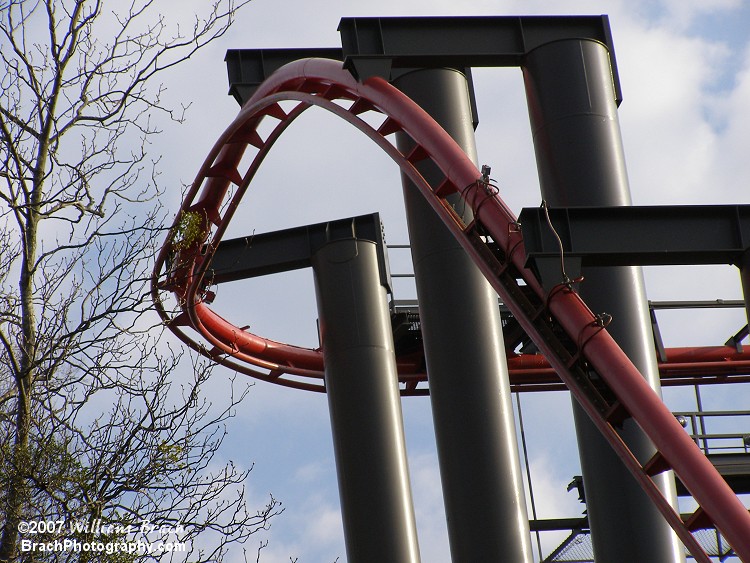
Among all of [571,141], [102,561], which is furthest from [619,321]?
[102,561]

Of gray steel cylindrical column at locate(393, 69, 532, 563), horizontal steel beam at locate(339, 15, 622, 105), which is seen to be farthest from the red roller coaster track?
gray steel cylindrical column at locate(393, 69, 532, 563)

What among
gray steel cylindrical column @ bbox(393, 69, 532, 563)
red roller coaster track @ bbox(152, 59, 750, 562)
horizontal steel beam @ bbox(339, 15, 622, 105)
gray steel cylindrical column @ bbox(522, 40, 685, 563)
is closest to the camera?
red roller coaster track @ bbox(152, 59, 750, 562)

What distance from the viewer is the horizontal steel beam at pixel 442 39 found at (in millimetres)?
12438

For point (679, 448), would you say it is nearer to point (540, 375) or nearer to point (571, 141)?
point (571, 141)

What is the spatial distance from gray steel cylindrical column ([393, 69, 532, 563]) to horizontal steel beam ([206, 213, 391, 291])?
3.95m

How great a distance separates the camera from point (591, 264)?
10133 millimetres

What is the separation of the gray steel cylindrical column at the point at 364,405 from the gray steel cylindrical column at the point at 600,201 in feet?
17.4

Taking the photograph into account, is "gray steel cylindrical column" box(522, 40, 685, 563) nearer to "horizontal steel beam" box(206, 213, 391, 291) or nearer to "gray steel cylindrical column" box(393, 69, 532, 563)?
"gray steel cylindrical column" box(393, 69, 532, 563)

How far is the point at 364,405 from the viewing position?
16.7 meters

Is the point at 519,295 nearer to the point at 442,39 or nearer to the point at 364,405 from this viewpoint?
the point at 442,39

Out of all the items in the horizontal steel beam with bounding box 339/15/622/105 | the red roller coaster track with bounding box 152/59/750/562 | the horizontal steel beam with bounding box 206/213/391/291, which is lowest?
the red roller coaster track with bounding box 152/59/750/562

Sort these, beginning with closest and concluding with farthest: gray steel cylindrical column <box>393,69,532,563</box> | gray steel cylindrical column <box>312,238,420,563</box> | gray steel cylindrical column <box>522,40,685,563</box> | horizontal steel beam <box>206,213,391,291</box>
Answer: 1. gray steel cylindrical column <box>522,40,685,563</box>
2. gray steel cylindrical column <box>393,69,532,563</box>
3. gray steel cylindrical column <box>312,238,420,563</box>
4. horizontal steel beam <box>206,213,391,291</box>

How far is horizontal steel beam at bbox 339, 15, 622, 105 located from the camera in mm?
12438

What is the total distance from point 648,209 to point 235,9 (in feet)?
12.3
